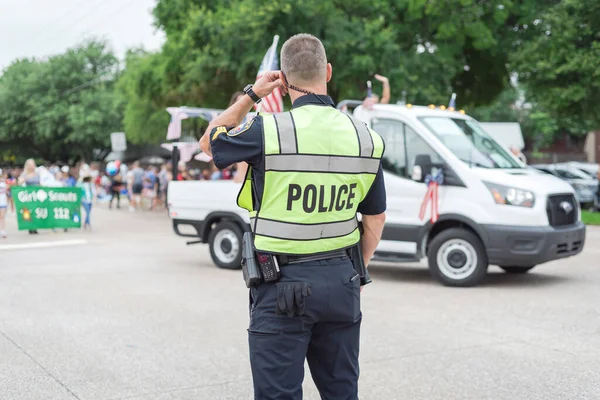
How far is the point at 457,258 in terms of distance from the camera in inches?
396

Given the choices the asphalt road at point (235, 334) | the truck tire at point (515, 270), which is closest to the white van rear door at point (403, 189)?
the asphalt road at point (235, 334)

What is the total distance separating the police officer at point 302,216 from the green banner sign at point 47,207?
1673 centimetres

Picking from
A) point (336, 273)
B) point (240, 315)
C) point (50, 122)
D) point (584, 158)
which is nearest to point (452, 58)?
point (240, 315)

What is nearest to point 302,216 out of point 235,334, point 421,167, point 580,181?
point 235,334

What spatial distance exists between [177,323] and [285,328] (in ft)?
15.4

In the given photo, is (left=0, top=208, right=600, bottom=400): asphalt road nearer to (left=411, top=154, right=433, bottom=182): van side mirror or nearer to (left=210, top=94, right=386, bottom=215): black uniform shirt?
(left=411, top=154, right=433, bottom=182): van side mirror

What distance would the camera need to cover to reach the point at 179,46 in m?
24.0

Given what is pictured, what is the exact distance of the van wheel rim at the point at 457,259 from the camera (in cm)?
998

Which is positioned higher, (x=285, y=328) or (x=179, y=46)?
(x=179, y=46)

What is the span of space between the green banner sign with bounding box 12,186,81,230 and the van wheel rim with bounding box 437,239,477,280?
1173 centimetres

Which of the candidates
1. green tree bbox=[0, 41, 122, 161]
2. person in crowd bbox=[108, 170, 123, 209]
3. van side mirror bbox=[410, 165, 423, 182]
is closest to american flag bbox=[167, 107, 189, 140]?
van side mirror bbox=[410, 165, 423, 182]

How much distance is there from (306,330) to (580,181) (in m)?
26.8

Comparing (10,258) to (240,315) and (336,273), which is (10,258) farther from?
(336,273)

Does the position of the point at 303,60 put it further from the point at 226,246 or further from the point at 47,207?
the point at 47,207
